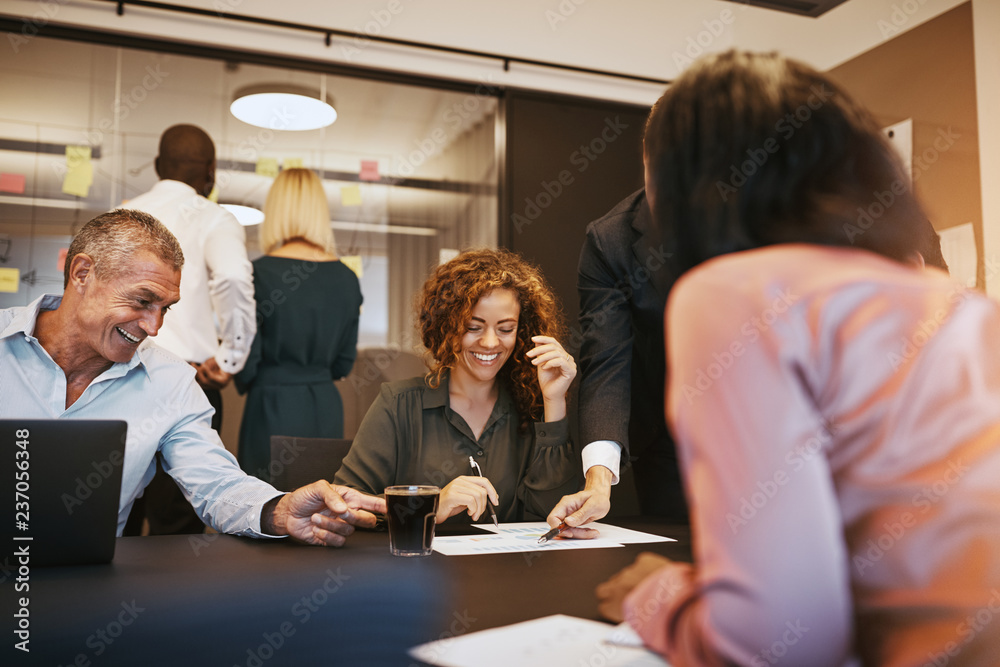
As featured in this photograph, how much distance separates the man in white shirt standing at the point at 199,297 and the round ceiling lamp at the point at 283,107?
31.0 inches

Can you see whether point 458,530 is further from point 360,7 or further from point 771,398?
point 360,7

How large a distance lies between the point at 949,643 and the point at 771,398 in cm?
19

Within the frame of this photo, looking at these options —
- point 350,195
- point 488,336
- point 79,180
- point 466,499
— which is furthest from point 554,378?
point 79,180

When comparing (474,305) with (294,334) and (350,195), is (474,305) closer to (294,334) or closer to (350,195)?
(294,334)

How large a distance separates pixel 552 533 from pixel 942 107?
2834 millimetres

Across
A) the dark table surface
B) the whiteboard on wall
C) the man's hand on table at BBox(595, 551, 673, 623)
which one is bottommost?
the dark table surface

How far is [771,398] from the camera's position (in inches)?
19.8

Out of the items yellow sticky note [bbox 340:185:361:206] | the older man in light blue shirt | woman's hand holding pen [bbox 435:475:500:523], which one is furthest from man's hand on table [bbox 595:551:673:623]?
yellow sticky note [bbox 340:185:361:206]

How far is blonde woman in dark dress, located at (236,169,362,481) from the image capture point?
2797 mm

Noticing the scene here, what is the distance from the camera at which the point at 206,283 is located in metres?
2.77

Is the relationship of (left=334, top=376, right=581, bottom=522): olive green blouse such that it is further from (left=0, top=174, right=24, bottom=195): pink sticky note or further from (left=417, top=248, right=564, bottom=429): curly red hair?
(left=0, top=174, right=24, bottom=195): pink sticky note

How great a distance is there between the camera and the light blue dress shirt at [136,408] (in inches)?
62.2

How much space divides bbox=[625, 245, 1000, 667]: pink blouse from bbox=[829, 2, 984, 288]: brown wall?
9.42ft

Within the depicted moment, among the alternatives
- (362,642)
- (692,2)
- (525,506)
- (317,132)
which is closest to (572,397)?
(525,506)
